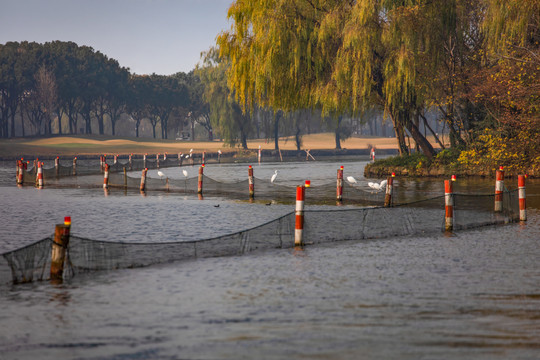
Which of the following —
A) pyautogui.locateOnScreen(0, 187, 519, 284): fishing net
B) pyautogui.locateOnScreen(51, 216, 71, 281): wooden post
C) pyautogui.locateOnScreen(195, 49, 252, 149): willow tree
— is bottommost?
pyautogui.locateOnScreen(0, 187, 519, 284): fishing net

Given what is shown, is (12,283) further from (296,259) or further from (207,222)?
(207,222)

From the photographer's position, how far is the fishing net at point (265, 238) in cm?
1238

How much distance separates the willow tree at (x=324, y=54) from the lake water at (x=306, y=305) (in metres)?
20.6

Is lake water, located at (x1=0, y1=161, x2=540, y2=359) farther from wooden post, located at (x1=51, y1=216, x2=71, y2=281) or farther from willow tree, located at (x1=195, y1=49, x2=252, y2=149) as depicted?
willow tree, located at (x1=195, y1=49, x2=252, y2=149)

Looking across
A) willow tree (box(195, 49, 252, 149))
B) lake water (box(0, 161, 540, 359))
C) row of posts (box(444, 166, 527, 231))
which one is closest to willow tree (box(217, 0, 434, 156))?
row of posts (box(444, 166, 527, 231))

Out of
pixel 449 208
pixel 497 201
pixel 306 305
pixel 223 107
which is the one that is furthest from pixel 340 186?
pixel 223 107

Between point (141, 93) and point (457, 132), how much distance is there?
89090 millimetres

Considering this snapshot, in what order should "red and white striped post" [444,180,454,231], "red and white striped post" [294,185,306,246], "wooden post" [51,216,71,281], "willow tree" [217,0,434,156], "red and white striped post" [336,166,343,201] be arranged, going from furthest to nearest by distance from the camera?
"willow tree" [217,0,434,156] < "red and white striped post" [336,166,343,201] < "red and white striped post" [444,180,454,231] < "red and white striped post" [294,185,306,246] < "wooden post" [51,216,71,281]

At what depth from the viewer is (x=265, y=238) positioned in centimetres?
1648

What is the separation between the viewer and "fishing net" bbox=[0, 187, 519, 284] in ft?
40.6

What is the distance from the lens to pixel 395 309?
30.6 feet

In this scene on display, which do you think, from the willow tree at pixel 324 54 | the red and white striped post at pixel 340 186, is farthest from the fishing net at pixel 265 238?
the willow tree at pixel 324 54

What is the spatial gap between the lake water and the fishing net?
0.57 meters

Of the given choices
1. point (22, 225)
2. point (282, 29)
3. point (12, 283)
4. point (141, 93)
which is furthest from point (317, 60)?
point (141, 93)
